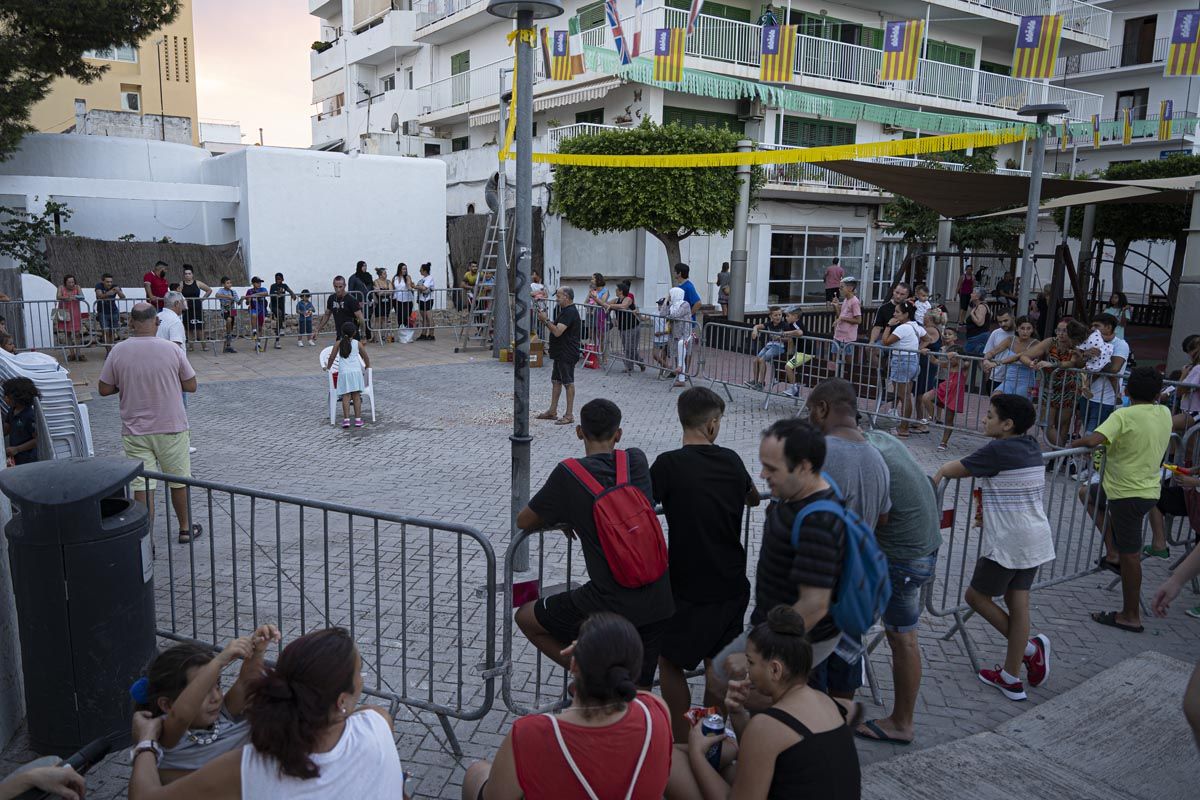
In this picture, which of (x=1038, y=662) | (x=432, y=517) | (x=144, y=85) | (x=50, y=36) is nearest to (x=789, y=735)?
(x=1038, y=662)

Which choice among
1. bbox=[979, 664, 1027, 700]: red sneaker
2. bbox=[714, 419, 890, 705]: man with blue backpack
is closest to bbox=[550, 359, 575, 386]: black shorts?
bbox=[979, 664, 1027, 700]: red sneaker

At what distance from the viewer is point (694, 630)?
3750 mm

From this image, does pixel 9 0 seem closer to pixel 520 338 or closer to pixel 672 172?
pixel 672 172

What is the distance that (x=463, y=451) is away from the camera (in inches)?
386

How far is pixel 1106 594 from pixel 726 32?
2359cm

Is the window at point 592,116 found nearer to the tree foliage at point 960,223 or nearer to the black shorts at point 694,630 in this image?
the tree foliage at point 960,223

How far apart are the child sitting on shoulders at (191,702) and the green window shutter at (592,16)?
86.3 feet

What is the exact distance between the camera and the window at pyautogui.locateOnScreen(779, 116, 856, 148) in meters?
28.6

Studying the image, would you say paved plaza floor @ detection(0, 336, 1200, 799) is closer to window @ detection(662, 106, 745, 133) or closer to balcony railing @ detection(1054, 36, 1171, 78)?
window @ detection(662, 106, 745, 133)

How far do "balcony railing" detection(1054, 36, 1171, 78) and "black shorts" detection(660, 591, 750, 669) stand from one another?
4050 centimetres

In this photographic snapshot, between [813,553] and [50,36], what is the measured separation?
1991 cm

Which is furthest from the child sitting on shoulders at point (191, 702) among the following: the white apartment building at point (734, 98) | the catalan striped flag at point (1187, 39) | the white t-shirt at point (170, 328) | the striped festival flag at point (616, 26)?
the white apartment building at point (734, 98)

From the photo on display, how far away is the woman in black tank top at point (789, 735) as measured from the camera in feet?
8.43

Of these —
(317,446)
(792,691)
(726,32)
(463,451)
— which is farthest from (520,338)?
(726,32)
